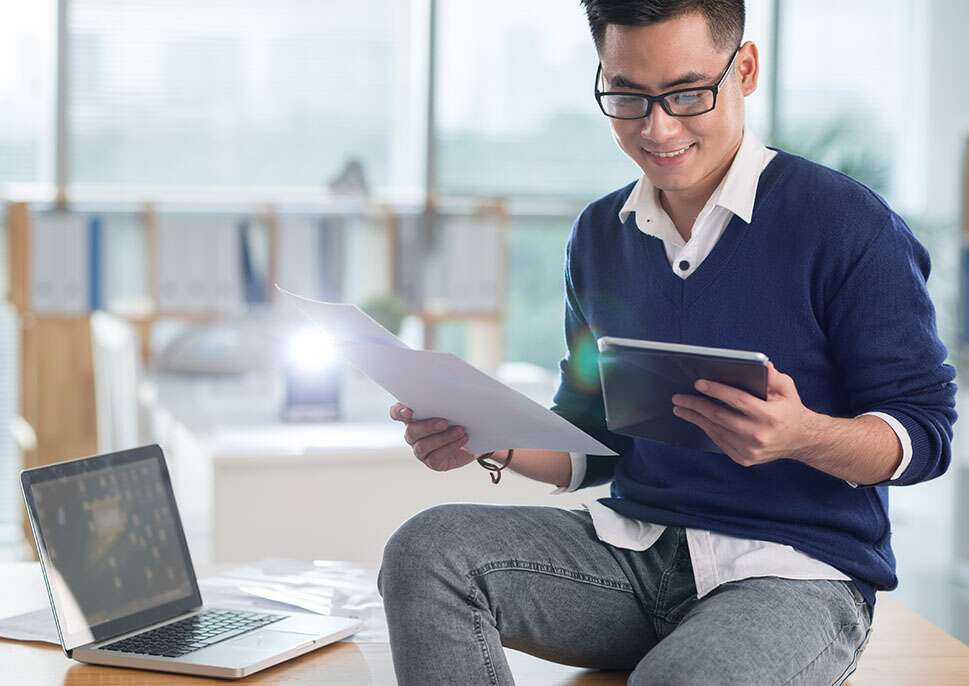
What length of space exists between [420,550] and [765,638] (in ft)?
1.19

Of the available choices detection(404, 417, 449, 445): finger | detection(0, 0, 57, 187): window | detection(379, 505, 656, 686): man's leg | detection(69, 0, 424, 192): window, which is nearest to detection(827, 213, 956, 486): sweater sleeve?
detection(379, 505, 656, 686): man's leg

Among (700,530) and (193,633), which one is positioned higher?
(700,530)

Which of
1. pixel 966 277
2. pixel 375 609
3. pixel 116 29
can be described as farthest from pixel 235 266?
pixel 375 609

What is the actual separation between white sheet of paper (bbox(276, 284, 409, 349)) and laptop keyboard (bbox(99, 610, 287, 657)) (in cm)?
42

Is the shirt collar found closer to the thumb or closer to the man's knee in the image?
the thumb

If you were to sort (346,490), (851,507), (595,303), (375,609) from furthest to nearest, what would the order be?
(346,490) → (375,609) → (595,303) → (851,507)

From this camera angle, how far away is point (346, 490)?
264 cm

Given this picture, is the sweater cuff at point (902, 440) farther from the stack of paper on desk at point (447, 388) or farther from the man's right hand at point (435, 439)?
the man's right hand at point (435, 439)

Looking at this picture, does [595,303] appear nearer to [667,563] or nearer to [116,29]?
[667,563]

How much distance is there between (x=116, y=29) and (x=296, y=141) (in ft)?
2.27

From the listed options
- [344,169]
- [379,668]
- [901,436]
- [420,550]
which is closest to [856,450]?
[901,436]

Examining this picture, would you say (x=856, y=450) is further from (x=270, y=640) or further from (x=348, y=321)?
(x=270, y=640)

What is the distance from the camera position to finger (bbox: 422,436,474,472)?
155 cm

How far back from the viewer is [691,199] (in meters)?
1.63
